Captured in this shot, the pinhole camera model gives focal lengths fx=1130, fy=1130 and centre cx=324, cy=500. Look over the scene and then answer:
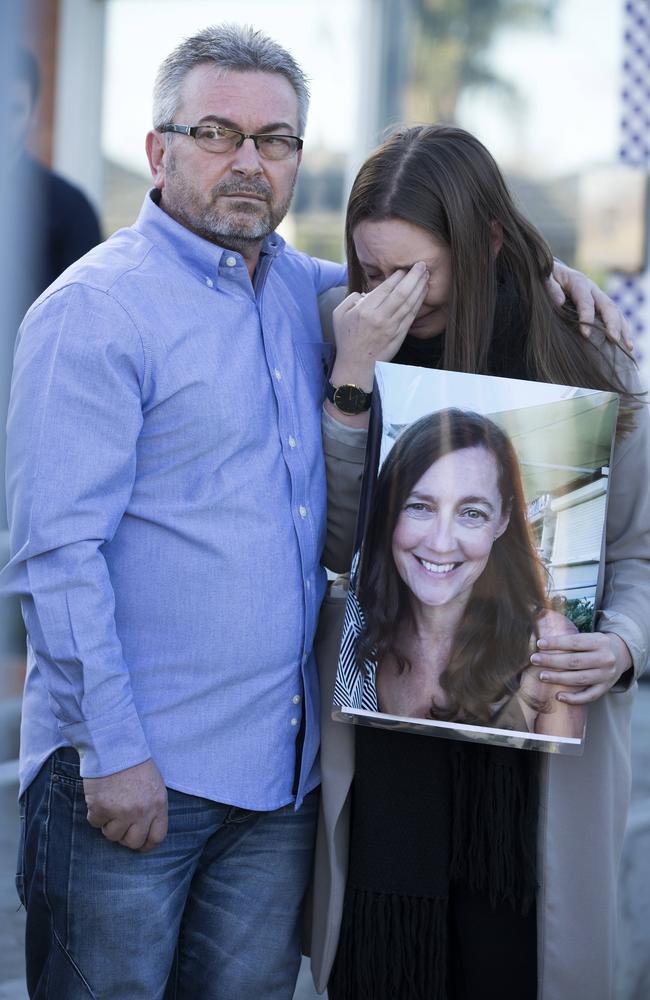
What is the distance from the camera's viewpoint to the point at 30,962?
1803mm

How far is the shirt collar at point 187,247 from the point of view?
181 cm

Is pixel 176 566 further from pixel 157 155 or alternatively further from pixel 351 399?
pixel 157 155

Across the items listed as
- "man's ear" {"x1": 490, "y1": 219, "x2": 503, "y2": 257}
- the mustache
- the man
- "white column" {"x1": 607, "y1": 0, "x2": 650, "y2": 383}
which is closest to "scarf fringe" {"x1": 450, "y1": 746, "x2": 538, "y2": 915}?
the man

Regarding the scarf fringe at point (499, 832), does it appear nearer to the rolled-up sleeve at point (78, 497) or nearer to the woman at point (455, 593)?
the woman at point (455, 593)

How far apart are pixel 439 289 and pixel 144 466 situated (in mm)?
616

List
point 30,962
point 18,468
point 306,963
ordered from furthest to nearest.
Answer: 1. point 306,963
2. point 30,962
3. point 18,468

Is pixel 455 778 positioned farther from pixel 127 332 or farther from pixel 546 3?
pixel 546 3

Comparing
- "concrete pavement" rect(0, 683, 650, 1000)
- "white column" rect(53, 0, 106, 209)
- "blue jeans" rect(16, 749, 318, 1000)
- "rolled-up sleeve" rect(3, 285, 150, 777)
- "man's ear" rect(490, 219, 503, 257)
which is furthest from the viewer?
"white column" rect(53, 0, 106, 209)

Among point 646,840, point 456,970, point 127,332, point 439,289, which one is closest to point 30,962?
point 456,970

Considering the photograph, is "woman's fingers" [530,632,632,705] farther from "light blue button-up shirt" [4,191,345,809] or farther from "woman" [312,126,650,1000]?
"light blue button-up shirt" [4,191,345,809]

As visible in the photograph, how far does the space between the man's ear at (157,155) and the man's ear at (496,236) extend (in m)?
0.58

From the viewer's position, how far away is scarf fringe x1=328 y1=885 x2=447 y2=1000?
1917 mm

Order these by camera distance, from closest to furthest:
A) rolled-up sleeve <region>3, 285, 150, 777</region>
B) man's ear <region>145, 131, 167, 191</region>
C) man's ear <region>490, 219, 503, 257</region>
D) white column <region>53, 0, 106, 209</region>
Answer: rolled-up sleeve <region>3, 285, 150, 777</region>
man's ear <region>145, 131, 167, 191</region>
man's ear <region>490, 219, 503, 257</region>
white column <region>53, 0, 106, 209</region>

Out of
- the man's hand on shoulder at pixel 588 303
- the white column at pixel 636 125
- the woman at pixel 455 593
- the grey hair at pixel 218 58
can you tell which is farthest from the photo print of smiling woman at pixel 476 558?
the white column at pixel 636 125
